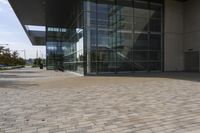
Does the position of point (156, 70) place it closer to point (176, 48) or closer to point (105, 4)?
point (176, 48)

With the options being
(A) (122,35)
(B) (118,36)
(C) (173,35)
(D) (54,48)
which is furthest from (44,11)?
(C) (173,35)

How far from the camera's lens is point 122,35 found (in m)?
26.1

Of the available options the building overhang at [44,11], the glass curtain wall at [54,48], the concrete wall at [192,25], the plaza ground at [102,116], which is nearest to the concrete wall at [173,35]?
the concrete wall at [192,25]

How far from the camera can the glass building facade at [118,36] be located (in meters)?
24.2

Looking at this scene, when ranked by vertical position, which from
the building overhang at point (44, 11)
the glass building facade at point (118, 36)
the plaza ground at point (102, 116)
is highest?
the building overhang at point (44, 11)

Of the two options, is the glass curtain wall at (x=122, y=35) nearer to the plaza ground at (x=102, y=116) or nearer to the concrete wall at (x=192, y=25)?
the concrete wall at (x=192, y=25)

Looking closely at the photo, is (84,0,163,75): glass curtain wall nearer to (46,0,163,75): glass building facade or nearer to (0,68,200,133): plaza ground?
(46,0,163,75): glass building facade

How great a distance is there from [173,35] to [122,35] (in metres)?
6.83

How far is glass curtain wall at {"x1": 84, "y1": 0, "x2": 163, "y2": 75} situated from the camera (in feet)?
79.8

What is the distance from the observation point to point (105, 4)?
2544 cm

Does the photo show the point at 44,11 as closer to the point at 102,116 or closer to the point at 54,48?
the point at 54,48

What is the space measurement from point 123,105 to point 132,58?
62.0 feet

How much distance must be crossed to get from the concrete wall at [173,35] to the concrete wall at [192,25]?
22.7 inches

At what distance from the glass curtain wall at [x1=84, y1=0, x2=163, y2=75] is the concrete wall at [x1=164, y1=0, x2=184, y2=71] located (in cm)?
76
